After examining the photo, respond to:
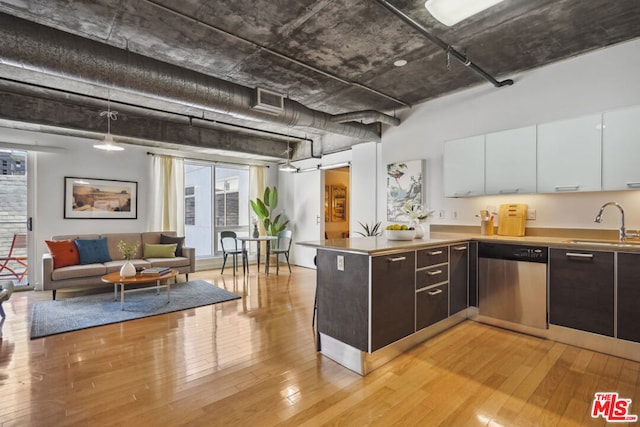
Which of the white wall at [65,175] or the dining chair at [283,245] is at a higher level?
the white wall at [65,175]

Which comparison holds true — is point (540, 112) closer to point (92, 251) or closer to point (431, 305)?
point (431, 305)

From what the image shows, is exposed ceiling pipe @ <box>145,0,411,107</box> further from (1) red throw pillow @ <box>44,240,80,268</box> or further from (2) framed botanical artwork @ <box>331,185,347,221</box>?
(1) red throw pillow @ <box>44,240,80,268</box>

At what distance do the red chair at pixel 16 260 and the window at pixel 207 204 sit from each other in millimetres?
2699

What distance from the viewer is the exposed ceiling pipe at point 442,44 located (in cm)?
248

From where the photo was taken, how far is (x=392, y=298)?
258 centimetres

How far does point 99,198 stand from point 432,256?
591 centimetres

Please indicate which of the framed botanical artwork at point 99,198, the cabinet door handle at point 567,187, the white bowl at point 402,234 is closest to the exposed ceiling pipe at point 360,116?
the white bowl at point 402,234

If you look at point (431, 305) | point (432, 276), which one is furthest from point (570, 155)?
point (431, 305)

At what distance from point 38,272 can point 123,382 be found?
4.41 meters

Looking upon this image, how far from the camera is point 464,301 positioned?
11.6 feet

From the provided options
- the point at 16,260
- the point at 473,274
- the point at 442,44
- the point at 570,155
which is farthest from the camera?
the point at 16,260

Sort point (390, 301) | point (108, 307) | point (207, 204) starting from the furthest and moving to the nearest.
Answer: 1. point (207, 204)
2. point (108, 307)
3. point (390, 301)

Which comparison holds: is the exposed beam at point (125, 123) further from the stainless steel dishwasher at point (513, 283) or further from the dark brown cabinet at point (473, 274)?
the stainless steel dishwasher at point (513, 283)

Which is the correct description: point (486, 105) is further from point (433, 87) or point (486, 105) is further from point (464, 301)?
point (464, 301)
